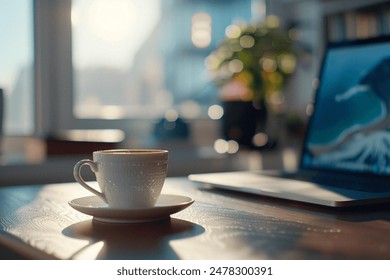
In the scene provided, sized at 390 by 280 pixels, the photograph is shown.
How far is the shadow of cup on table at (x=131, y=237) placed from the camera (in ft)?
1.69

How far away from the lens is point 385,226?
0.63 m

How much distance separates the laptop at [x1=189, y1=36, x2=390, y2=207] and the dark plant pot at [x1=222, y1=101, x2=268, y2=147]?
133 cm

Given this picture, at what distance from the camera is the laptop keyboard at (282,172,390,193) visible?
2.83 feet

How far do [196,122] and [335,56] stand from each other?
73.9 inches

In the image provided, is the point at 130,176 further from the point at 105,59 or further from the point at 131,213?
the point at 105,59

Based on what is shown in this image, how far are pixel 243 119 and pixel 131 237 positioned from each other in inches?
79.1

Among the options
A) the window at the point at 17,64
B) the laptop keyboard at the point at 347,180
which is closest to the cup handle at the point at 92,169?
the laptop keyboard at the point at 347,180

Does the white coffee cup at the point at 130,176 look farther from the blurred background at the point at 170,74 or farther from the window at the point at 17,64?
the window at the point at 17,64

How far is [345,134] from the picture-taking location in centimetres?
111

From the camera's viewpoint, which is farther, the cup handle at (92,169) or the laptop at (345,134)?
the laptop at (345,134)

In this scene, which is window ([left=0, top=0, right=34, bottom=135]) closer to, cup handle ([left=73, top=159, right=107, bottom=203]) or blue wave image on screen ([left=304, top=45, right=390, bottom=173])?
blue wave image on screen ([left=304, top=45, right=390, bottom=173])

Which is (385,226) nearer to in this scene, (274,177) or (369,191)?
(369,191)

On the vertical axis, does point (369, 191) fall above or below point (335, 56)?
below

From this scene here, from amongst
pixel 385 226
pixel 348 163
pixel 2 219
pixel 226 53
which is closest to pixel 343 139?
pixel 348 163
